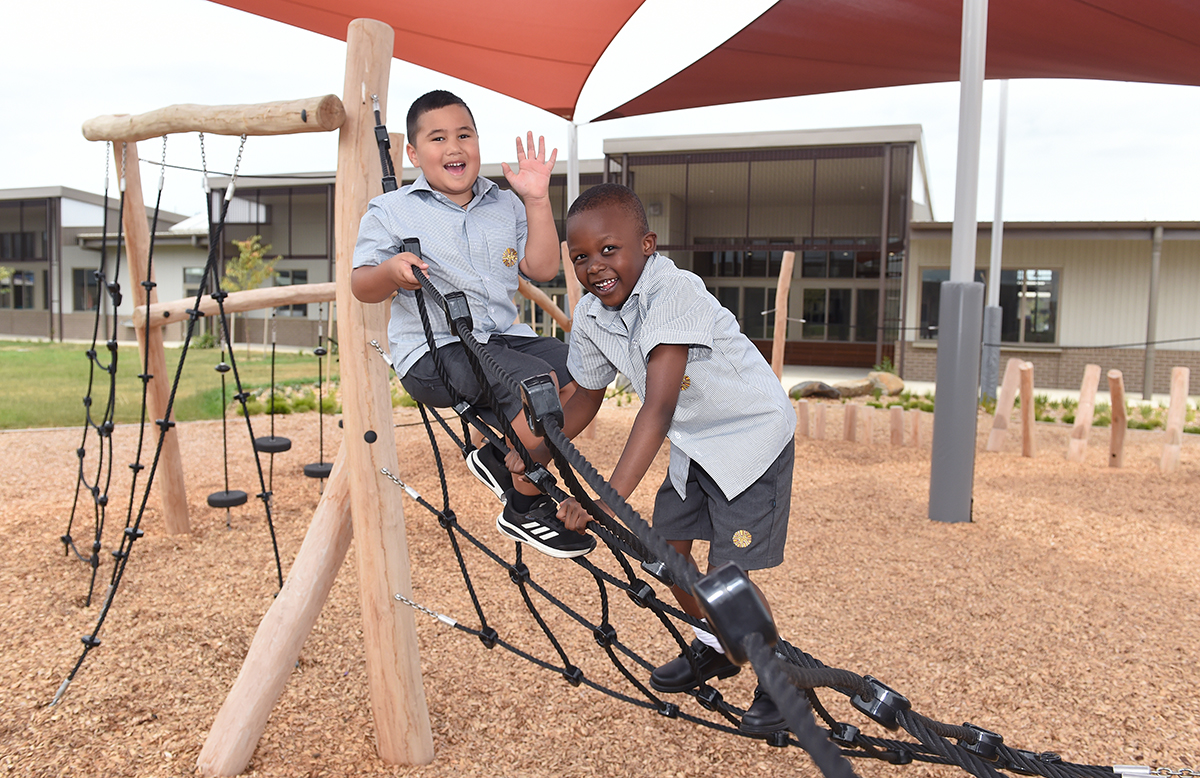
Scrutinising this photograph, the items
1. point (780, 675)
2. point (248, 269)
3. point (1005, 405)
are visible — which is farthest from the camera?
point (248, 269)

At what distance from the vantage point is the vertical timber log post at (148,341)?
11.5ft

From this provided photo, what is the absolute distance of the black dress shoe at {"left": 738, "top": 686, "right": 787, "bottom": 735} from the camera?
1.80m

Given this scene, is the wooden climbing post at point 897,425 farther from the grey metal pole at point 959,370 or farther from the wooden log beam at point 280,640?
the wooden log beam at point 280,640

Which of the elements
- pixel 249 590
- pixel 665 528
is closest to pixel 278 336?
pixel 249 590

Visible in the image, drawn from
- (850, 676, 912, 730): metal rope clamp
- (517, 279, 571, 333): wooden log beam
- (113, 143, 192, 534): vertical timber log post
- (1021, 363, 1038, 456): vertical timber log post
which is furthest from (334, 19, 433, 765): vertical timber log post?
(1021, 363, 1038, 456): vertical timber log post

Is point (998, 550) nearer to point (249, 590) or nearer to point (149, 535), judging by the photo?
point (249, 590)

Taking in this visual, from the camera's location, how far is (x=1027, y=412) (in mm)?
6445

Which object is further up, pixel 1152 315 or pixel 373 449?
pixel 1152 315

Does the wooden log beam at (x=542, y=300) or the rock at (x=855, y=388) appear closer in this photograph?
the wooden log beam at (x=542, y=300)

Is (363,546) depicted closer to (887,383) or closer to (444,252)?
(444,252)

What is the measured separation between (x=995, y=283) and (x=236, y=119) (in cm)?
995

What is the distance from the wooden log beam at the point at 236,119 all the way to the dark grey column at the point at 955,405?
12.4ft

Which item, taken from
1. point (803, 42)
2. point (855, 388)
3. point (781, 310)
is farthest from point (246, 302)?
point (855, 388)

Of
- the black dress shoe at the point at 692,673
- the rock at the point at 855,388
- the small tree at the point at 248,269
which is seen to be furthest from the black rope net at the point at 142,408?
the small tree at the point at 248,269
